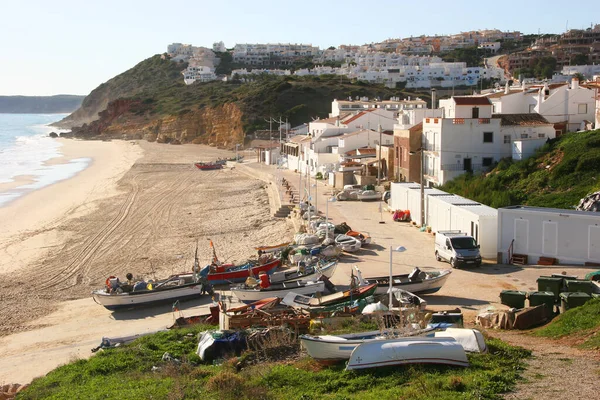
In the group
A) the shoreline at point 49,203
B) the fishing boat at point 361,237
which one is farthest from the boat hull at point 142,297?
the shoreline at point 49,203

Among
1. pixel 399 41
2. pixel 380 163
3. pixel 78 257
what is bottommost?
pixel 78 257

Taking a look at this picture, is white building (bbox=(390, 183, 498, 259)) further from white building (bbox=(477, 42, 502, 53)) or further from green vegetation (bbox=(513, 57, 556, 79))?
white building (bbox=(477, 42, 502, 53))

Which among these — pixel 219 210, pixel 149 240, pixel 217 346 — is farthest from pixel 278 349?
pixel 219 210

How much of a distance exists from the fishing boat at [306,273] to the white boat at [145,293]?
6.42ft

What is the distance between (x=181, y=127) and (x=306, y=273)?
72.2 m

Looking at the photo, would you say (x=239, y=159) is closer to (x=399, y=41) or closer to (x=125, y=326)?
(x=125, y=326)

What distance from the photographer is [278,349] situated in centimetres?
1229

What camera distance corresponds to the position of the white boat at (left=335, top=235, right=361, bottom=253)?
870 inches

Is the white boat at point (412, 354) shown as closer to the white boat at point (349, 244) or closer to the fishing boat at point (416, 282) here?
the fishing boat at point (416, 282)

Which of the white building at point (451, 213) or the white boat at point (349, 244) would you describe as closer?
the white building at point (451, 213)

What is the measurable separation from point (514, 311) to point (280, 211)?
1916cm

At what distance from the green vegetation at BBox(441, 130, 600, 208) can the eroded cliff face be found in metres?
50.8

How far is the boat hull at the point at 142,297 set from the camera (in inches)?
719

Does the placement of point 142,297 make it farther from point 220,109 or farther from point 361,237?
point 220,109
